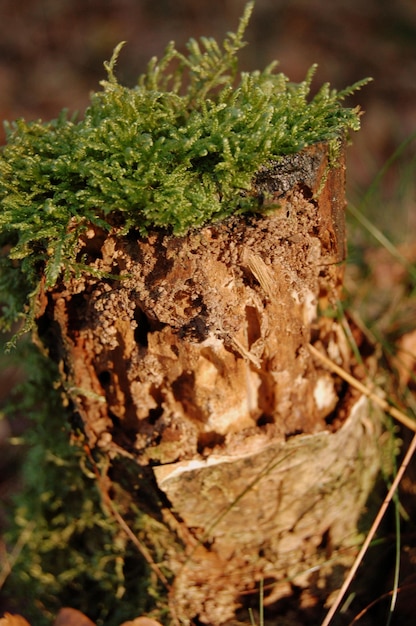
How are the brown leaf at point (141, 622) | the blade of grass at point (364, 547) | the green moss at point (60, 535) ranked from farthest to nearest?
the green moss at point (60, 535)
the blade of grass at point (364, 547)
the brown leaf at point (141, 622)

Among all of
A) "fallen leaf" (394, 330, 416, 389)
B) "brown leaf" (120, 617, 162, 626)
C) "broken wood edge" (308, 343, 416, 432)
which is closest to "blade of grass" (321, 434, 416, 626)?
"broken wood edge" (308, 343, 416, 432)

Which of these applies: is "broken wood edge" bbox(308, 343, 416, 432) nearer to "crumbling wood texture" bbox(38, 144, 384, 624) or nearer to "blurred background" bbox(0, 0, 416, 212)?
"crumbling wood texture" bbox(38, 144, 384, 624)

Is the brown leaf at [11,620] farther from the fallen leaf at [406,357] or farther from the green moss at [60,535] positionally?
the fallen leaf at [406,357]

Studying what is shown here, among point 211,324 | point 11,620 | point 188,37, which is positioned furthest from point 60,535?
point 188,37

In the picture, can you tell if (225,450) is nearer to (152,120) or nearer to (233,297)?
(233,297)

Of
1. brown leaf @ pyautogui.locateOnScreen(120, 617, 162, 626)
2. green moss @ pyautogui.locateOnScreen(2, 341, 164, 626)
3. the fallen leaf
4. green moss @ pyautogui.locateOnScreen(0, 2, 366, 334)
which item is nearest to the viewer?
green moss @ pyautogui.locateOnScreen(0, 2, 366, 334)

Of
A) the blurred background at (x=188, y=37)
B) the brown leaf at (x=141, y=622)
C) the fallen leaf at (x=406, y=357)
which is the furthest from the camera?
the blurred background at (x=188, y=37)

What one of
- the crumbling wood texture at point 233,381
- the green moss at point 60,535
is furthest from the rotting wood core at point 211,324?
the green moss at point 60,535

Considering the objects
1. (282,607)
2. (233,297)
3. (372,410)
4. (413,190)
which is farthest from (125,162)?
(413,190)

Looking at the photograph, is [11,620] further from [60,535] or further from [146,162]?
[146,162]
